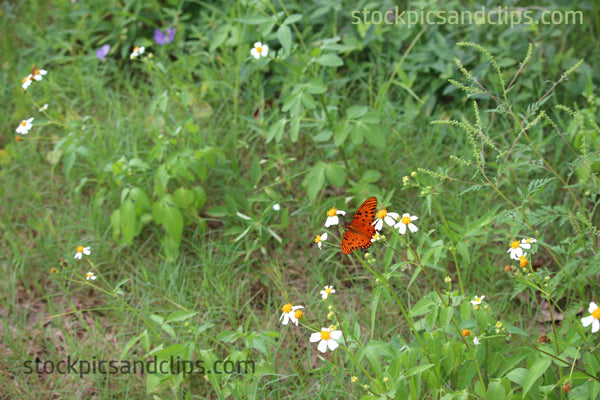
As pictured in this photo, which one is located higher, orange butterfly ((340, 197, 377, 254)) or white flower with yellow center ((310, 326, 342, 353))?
orange butterfly ((340, 197, 377, 254))

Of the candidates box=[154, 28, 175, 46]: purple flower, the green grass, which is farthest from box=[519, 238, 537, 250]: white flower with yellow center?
box=[154, 28, 175, 46]: purple flower

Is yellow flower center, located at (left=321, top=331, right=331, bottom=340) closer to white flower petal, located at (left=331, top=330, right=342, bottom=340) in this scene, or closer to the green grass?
white flower petal, located at (left=331, top=330, right=342, bottom=340)

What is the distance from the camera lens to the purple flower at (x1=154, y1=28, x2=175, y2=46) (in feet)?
10.2

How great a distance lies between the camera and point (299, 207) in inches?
95.6

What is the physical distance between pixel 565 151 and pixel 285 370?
1.62 metres

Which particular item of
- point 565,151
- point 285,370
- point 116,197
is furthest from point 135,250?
point 565,151

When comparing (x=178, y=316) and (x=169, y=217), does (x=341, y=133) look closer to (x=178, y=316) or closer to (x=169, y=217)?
(x=169, y=217)

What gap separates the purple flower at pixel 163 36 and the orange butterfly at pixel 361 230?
211 cm

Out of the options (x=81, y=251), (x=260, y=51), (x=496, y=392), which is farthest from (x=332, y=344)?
(x=260, y=51)

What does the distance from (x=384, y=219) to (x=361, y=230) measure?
0.07 m

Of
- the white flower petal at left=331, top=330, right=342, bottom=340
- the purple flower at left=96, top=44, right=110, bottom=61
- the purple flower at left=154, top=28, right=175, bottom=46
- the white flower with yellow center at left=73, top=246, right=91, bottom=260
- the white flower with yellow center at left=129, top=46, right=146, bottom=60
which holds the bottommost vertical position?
the white flower with yellow center at left=73, top=246, right=91, bottom=260

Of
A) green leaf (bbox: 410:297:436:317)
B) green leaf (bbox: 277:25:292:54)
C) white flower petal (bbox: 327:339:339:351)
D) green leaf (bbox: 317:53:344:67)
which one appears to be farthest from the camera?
green leaf (bbox: 317:53:344:67)

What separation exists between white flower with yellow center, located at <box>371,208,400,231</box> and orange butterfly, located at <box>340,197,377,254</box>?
18 mm

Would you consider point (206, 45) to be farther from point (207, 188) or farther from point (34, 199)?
point (34, 199)
